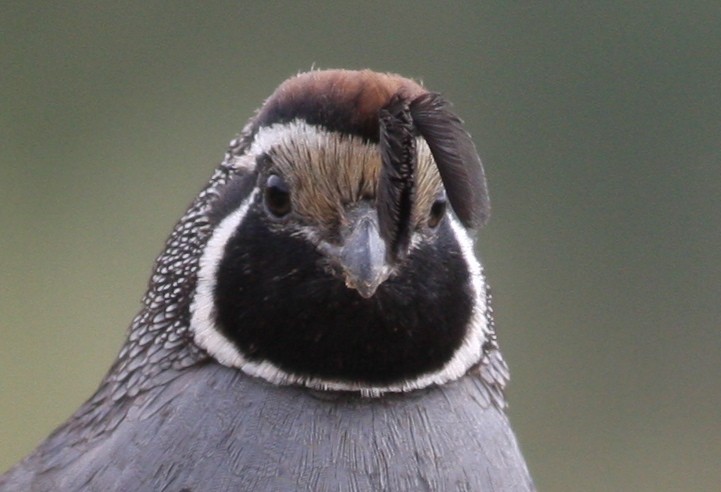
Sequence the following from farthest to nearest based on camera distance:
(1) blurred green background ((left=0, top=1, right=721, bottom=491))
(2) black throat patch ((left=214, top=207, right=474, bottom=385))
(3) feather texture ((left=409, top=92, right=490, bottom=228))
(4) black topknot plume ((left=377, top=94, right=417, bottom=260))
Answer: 1. (1) blurred green background ((left=0, top=1, right=721, bottom=491))
2. (2) black throat patch ((left=214, top=207, right=474, bottom=385))
3. (3) feather texture ((left=409, top=92, right=490, bottom=228))
4. (4) black topknot plume ((left=377, top=94, right=417, bottom=260))

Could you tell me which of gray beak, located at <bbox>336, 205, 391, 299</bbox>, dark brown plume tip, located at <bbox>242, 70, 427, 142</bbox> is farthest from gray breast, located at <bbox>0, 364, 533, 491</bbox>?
dark brown plume tip, located at <bbox>242, 70, 427, 142</bbox>

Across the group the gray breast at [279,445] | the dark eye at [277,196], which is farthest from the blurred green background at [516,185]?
the dark eye at [277,196]

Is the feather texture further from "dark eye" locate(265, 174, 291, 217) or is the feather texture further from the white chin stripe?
"dark eye" locate(265, 174, 291, 217)

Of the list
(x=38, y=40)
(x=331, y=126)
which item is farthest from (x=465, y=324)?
(x=38, y=40)

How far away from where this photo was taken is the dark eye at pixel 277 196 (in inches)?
155

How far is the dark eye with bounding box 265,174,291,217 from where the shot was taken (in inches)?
155

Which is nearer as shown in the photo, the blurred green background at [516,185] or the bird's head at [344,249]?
the bird's head at [344,249]

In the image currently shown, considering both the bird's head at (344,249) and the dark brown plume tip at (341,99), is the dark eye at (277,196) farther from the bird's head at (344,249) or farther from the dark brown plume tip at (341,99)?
the dark brown plume tip at (341,99)

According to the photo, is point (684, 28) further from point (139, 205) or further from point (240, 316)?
point (240, 316)

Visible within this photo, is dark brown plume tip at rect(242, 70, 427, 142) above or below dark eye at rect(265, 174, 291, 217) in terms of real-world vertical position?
above

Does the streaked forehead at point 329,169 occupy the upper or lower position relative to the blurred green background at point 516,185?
lower

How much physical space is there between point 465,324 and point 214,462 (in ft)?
2.40

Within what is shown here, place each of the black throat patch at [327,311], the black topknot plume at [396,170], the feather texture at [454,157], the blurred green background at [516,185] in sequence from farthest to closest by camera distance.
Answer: the blurred green background at [516,185], the black throat patch at [327,311], the feather texture at [454,157], the black topknot plume at [396,170]

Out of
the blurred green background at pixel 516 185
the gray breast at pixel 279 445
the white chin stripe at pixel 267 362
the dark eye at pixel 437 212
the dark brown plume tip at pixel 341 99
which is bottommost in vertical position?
the gray breast at pixel 279 445
